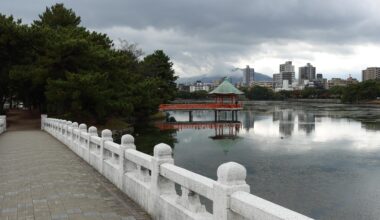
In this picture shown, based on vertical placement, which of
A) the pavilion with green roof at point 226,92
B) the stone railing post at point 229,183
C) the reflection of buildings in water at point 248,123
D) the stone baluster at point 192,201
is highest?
the pavilion with green roof at point 226,92

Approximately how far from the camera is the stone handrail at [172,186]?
3838 millimetres

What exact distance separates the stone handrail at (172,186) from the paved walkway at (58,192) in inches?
12.9

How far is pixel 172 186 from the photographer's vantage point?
620cm

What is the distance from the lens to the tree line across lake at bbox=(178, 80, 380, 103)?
10239cm

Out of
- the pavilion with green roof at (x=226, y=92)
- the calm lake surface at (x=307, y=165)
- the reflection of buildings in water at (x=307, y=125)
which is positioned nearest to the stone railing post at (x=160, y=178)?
the calm lake surface at (x=307, y=165)

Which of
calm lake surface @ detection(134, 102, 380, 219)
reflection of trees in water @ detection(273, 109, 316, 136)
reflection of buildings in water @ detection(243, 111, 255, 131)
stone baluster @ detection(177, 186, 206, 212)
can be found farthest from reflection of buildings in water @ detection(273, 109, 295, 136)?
stone baluster @ detection(177, 186, 206, 212)

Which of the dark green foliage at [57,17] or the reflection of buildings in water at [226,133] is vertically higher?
the dark green foliage at [57,17]

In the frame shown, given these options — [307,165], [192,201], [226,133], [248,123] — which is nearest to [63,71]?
[226,133]

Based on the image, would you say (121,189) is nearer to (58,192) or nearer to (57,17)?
(58,192)

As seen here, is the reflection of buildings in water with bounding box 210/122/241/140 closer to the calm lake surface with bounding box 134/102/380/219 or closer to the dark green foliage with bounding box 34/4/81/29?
the calm lake surface with bounding box 134/102/380/219

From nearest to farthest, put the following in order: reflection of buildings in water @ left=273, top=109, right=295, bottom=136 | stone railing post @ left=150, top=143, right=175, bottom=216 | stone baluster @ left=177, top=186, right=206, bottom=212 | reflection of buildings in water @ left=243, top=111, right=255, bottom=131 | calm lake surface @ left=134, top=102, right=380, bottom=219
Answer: stone baluster @ left=177, top=186, right=206, bottom=212, stone railing post @ left=150, top=143, right=175, bottom=216, calm lake surface @ left=134, top=102, right=380, bottom=219, reflection of buildings in water @ left=273, top=109, right=295, bottom=136, reflection of buildings in water @ left=243, top=111, right=255, bottom=131

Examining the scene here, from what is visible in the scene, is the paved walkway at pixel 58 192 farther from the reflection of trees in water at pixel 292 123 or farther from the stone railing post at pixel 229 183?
the reflection of trees in water at pixel 292 123

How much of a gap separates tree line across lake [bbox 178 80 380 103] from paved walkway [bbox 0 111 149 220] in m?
72.2

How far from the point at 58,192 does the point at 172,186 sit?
3.16 m
